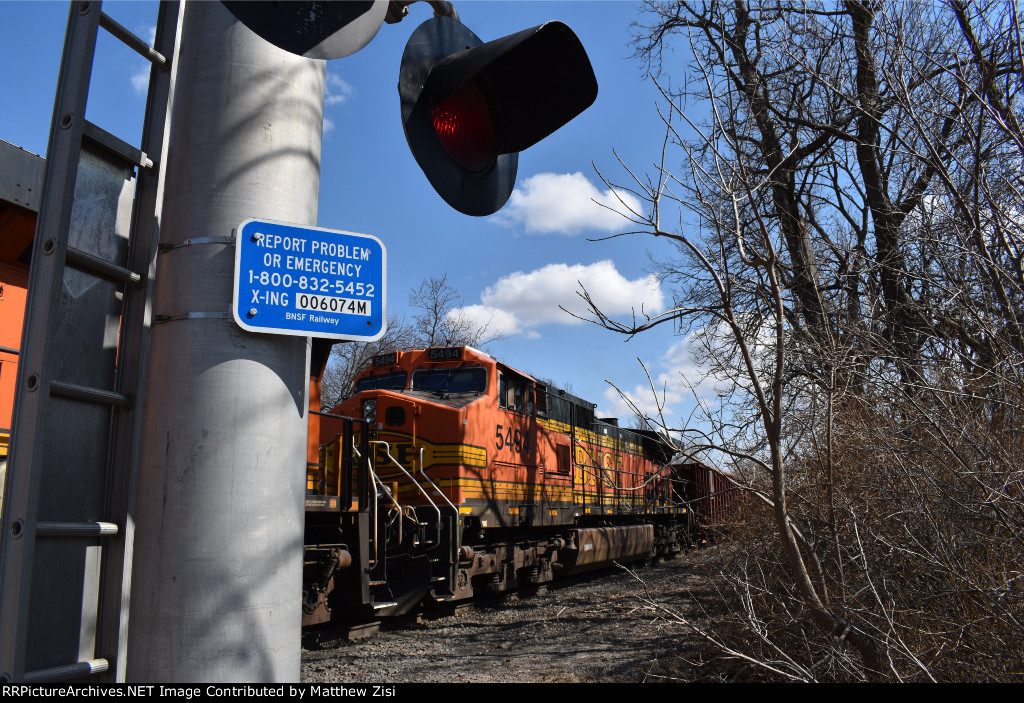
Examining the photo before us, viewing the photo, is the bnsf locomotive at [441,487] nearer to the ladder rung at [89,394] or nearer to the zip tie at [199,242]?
the zip tie at [199,242]

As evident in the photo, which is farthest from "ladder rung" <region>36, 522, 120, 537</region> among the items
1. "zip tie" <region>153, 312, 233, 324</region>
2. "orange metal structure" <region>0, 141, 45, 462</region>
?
"orange metal structure" <region>0, 141, 45, 462</region>

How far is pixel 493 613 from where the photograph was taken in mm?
10969

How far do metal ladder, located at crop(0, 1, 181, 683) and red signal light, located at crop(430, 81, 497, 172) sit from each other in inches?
35.3

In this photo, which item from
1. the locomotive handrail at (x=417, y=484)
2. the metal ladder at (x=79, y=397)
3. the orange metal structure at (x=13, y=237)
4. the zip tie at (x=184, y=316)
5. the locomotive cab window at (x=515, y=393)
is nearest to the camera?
the metal ladder at (x=79, y=397)

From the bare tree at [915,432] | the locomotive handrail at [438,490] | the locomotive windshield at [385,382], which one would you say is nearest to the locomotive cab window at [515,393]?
the locomotive windshield at [385,382]

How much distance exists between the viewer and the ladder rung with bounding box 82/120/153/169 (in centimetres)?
174

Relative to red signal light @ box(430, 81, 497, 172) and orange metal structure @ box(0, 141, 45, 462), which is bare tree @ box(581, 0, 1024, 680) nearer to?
red signal light @ box(430, 81, 497, 172)

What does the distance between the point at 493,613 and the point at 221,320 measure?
992 centimetres

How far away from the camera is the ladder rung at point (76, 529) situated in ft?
5.03

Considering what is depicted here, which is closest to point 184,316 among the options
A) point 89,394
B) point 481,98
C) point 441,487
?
point 89,394

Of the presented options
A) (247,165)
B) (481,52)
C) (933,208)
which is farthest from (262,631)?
(933,208)

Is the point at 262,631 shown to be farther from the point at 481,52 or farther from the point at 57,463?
the point at 481,52

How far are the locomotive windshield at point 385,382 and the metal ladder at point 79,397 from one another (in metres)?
9.58

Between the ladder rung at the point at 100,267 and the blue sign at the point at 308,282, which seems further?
the blue sign at the point at 308,282
